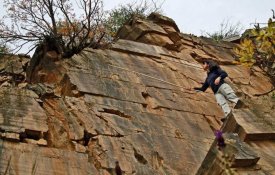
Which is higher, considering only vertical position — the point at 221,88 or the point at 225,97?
the point at 221,88

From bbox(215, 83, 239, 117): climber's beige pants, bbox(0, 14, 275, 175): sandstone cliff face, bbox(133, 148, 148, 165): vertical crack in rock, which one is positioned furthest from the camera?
bbox(215, 83, 239, 117): climber's beige pants

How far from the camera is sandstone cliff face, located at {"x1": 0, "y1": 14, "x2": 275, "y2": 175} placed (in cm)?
737

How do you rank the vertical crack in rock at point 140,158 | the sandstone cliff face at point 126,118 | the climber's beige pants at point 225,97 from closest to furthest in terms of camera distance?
the sandstone cliff face at point 126,118, the vertical crack in rock at point 140,158, the climber's beige pants at point 225,97

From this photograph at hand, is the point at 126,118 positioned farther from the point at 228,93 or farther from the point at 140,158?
the point at 228,93

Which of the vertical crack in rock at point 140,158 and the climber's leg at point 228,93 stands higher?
the climber's leg at point 228,93

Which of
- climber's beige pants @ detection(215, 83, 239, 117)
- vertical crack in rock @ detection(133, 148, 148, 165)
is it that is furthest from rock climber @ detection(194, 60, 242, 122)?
vertical crack in rock @ detection(133, 148, 148, 165)

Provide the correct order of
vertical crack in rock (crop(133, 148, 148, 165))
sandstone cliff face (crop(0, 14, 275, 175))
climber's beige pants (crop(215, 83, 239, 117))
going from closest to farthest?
sandstone cliff face (crop(0, 14, 275, 175)), vertical crack in rock (crop(133, 148, 148, 165)), climber's beige pants (crop(215, 83, 239, 117))

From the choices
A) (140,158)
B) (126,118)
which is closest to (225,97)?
(126,118)

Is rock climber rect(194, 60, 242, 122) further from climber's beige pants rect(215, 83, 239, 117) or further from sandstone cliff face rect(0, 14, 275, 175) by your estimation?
sandstone cliff face rect(0, 14, 275, 175)

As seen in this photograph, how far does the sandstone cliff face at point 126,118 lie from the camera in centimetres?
737

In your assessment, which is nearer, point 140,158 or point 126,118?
point 140,158

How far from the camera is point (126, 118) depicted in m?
9.88

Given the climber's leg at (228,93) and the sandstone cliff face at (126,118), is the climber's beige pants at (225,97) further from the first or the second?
the sandstone cliff face at (126,118)

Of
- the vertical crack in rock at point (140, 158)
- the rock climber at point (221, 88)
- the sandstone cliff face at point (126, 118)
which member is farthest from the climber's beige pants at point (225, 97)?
the vertical crack in rock at point (140, 158)
